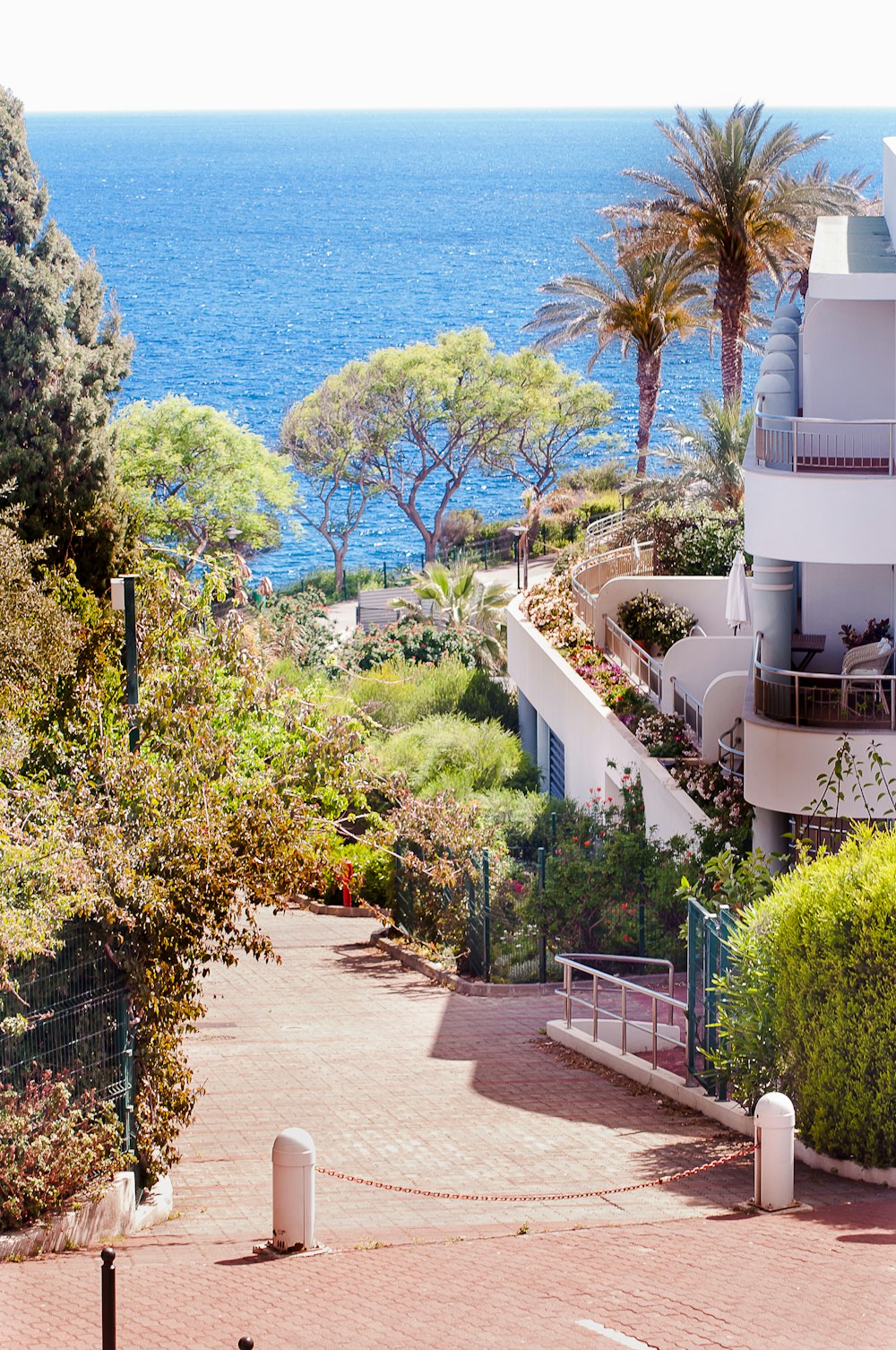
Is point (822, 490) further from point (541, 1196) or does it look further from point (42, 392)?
point (42, 392)

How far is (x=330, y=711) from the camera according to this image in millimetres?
30625

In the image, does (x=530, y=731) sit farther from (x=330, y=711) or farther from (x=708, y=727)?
(x=708, y=727)

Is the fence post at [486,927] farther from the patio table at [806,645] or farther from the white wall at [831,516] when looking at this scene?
the white wall at [831,516]

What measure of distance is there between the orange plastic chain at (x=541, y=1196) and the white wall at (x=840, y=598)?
9984mm

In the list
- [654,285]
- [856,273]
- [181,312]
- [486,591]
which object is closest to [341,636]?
[486,591]

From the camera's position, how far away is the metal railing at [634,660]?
81.9 feet

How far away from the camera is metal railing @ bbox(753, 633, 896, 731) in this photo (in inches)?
704

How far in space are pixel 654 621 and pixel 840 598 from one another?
7381mm

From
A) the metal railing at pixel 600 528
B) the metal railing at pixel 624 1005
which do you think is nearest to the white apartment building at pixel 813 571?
the metal railing at pixel 624 1005

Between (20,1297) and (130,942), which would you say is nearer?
(20,1297)

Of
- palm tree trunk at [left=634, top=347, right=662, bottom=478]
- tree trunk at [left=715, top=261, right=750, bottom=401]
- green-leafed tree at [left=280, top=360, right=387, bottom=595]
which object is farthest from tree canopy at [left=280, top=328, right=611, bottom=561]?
tree trunk at [left=715, top=261, right=750, bottom=401]

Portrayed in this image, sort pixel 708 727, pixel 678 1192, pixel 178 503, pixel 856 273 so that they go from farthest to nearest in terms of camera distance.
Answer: pixel 178 503 → pixel 708 727 → pixel 856 273 → pixel 678 1192

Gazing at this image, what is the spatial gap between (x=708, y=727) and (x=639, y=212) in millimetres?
22680

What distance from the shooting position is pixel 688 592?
28797 millimetres
